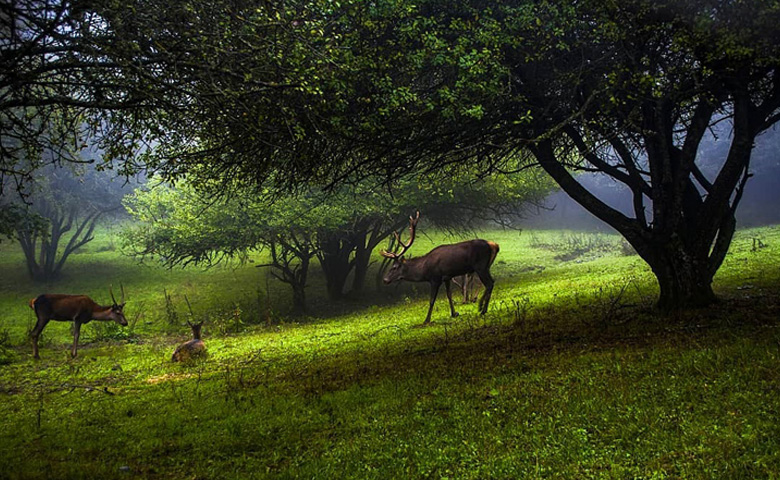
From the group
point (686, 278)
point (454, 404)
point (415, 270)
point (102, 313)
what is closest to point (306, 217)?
point (415, 270)

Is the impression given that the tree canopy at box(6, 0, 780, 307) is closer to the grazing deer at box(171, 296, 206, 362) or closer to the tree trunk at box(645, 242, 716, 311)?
the tree trunk at box(645, 242, 716, 311)

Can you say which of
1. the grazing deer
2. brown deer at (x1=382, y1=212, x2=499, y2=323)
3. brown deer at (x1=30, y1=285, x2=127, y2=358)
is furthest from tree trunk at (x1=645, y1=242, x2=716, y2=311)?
brown deer at (x1=30, y1=285, x2=127, y2=358)

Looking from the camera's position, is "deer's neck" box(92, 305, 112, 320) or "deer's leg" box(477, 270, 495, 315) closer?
"deer's leg" box(477, 270, 495, 315)

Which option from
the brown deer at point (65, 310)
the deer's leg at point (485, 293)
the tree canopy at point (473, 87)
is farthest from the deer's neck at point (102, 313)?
the deer's leg at point (485, 293)

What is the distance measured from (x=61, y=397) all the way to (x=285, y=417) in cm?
555

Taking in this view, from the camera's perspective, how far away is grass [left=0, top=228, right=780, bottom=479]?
4840 millimetres

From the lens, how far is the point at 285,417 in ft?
22.3

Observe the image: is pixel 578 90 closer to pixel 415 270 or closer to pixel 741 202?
pixel 415 270

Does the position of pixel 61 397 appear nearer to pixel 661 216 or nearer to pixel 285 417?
pixel 285 417

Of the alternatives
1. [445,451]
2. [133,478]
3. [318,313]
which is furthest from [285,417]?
[318,313]

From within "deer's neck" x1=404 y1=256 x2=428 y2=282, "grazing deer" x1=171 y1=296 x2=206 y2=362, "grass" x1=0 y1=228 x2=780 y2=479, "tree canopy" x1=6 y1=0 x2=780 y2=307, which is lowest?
"grazing deer" x1=171 y1=296 x2=206 y2=362

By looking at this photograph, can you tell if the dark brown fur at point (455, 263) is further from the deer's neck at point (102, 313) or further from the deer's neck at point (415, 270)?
the deer's neck at point (102, 313)

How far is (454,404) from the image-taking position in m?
6.39

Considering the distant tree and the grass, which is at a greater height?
the distant tree
